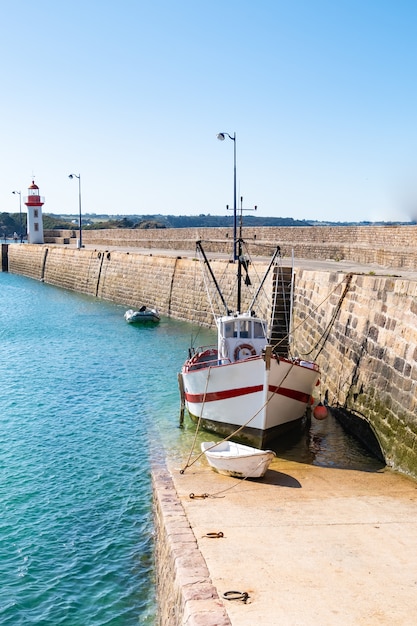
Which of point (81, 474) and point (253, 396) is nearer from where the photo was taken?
point (81, 474)

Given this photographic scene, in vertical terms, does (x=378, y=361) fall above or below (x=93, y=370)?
above

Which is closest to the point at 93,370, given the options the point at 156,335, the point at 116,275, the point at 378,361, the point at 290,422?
the point at 156,335

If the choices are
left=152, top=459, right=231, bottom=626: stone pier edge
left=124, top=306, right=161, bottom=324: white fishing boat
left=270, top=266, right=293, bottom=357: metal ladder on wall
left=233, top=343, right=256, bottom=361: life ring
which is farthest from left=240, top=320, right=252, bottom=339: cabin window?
left=124, top=306, right=161, bottom=324: white fishing boat

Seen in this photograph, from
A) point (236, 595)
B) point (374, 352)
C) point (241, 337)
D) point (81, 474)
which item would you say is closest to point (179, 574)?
point (236, 595)

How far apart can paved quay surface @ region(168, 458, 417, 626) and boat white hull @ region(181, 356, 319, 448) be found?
1503 mm

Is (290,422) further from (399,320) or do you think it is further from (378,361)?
(399,320)

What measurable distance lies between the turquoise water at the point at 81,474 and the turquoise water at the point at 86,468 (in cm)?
2

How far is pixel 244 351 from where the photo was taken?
14961 mm

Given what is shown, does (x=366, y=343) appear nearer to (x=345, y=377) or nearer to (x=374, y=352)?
(x=374, y=352)

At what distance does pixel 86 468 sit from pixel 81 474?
311 mm

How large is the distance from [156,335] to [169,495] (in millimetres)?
19656

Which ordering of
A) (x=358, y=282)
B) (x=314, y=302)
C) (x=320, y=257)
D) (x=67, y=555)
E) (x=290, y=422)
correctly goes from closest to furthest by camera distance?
(x=67, y=555), (x=290, y=422), (x=358, y=282), (x=314, y=302), (x=320, y=257)

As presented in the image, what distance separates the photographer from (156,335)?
29.7m

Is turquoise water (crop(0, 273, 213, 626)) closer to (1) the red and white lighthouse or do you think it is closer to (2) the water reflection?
(2) the water reflection
